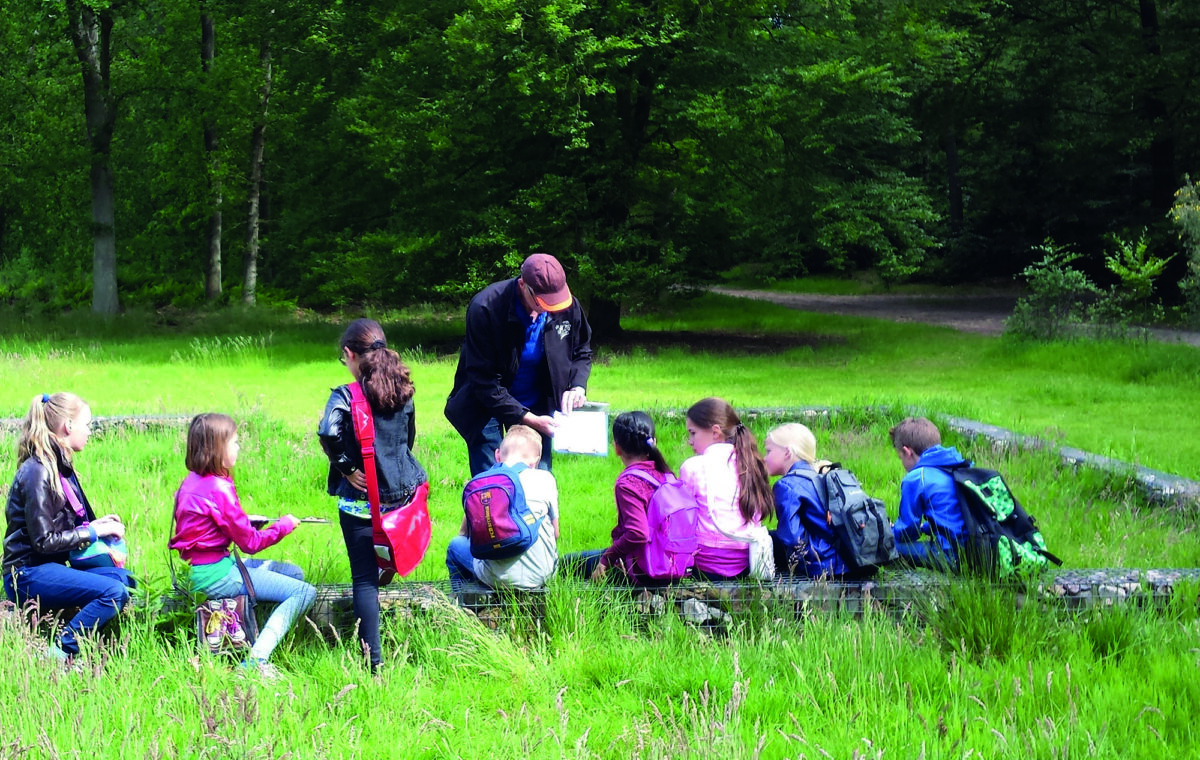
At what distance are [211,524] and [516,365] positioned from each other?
1.82 meters

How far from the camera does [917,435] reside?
18.6 feet

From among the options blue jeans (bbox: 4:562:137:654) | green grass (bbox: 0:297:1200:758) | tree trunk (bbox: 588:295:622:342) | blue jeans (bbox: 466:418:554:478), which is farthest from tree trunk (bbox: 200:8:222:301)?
blue jeans (bbox: 4:562:137:654)

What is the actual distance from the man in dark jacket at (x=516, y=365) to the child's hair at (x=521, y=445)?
0.72 metres

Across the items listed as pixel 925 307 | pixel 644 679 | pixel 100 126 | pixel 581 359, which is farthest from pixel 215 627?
pixel 925 307

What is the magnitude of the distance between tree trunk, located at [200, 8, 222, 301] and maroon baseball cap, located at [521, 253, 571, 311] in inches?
902

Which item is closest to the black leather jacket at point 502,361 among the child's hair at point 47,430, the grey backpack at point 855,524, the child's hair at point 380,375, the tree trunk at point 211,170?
the child's hair at point 380,375


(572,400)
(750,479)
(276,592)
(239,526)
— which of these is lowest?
(276,592)

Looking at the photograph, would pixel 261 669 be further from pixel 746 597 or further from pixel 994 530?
pixel 994 530

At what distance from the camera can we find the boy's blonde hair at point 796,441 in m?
5.45

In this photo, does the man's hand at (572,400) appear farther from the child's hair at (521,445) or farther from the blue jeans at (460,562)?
the blue jeans at (460,562)

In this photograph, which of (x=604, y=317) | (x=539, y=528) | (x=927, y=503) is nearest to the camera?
(x=539, y=528)

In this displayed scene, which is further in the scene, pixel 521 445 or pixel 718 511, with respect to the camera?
pixel 718 511

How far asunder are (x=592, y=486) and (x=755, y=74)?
13655 mm

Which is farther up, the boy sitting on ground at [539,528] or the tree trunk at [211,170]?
the tree trunk at [211,170]
